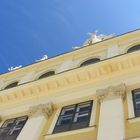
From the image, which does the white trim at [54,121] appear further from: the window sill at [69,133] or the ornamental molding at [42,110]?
the window sill at [69,133]

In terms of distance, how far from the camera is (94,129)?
456 inches

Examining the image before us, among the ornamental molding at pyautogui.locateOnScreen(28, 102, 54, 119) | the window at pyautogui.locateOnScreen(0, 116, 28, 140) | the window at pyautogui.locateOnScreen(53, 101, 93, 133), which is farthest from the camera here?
the ornamental molding at pyautogui.locateOnScreen(28, 102, 54, 119)

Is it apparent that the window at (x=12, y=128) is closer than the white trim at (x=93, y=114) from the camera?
No

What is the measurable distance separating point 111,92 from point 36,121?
11.5 feet

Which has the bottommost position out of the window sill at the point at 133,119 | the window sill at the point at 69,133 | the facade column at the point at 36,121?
the window sill at the point at 69,133

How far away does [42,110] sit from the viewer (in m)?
14.3

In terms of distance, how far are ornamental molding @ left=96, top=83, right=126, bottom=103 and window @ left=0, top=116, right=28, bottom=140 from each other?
3.88 metres

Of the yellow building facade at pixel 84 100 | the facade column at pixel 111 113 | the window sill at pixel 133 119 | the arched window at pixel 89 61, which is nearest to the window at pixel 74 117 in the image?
the yellow building facade at pixel 84 100

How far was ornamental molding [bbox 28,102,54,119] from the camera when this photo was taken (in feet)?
46.5

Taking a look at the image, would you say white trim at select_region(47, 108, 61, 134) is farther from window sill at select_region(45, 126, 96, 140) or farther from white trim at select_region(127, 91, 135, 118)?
white trim at select_region(127, 91, 135, 118)

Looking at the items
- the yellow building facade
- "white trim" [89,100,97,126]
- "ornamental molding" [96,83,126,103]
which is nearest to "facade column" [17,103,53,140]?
the yellow building facade

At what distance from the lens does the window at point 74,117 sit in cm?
1257

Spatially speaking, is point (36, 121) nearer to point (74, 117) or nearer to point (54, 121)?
point (54, 121)

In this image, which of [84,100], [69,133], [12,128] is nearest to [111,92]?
[84,100]
